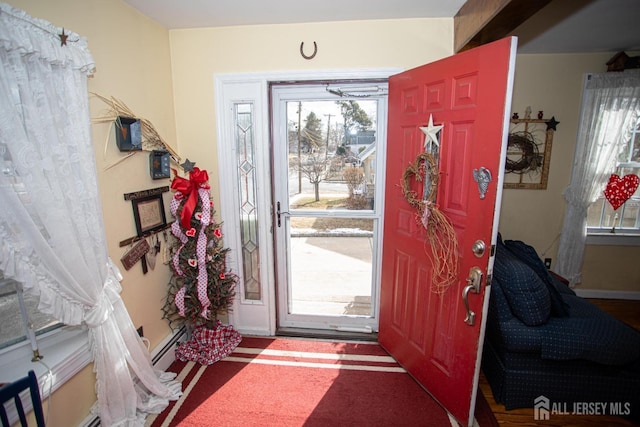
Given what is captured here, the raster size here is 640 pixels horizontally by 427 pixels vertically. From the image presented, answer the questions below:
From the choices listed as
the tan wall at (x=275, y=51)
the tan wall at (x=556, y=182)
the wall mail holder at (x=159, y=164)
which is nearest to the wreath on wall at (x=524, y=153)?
the tan wall at (x=556, y=182)

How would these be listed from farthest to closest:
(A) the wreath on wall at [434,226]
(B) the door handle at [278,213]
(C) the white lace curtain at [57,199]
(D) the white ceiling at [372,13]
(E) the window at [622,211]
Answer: (E) the window at [622,211] → (B) the door handle at [278,213] → (D) the white ceiling at [372,13] → (A) the wreath on wall at [434,226] → (C) the white lace curtain at [57,199]

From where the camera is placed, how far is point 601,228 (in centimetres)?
330

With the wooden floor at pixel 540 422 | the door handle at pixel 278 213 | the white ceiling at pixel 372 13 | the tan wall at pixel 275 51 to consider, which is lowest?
the wooden floor at pixel 540 422

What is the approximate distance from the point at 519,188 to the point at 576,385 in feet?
6.49

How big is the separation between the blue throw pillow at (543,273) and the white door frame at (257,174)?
1.77m

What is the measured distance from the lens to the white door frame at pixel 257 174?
2.28 meters

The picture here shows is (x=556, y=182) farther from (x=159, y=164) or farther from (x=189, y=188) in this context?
(x=159, y=164)

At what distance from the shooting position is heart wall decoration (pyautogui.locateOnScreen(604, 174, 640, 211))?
3045 millimetres

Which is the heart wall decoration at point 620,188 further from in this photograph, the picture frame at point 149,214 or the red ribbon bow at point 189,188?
the picture frame at point 149,214

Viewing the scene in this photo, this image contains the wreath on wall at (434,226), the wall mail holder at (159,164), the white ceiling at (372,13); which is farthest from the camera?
the wall mail holder at (159,164)

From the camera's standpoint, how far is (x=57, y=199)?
51.1 inches

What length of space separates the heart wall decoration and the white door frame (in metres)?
2.75

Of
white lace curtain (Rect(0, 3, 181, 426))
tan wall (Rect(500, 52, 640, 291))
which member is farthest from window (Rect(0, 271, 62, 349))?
tan wall (Rect(500, 52, 640, 291))

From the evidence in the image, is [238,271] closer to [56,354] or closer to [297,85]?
[56,354]
